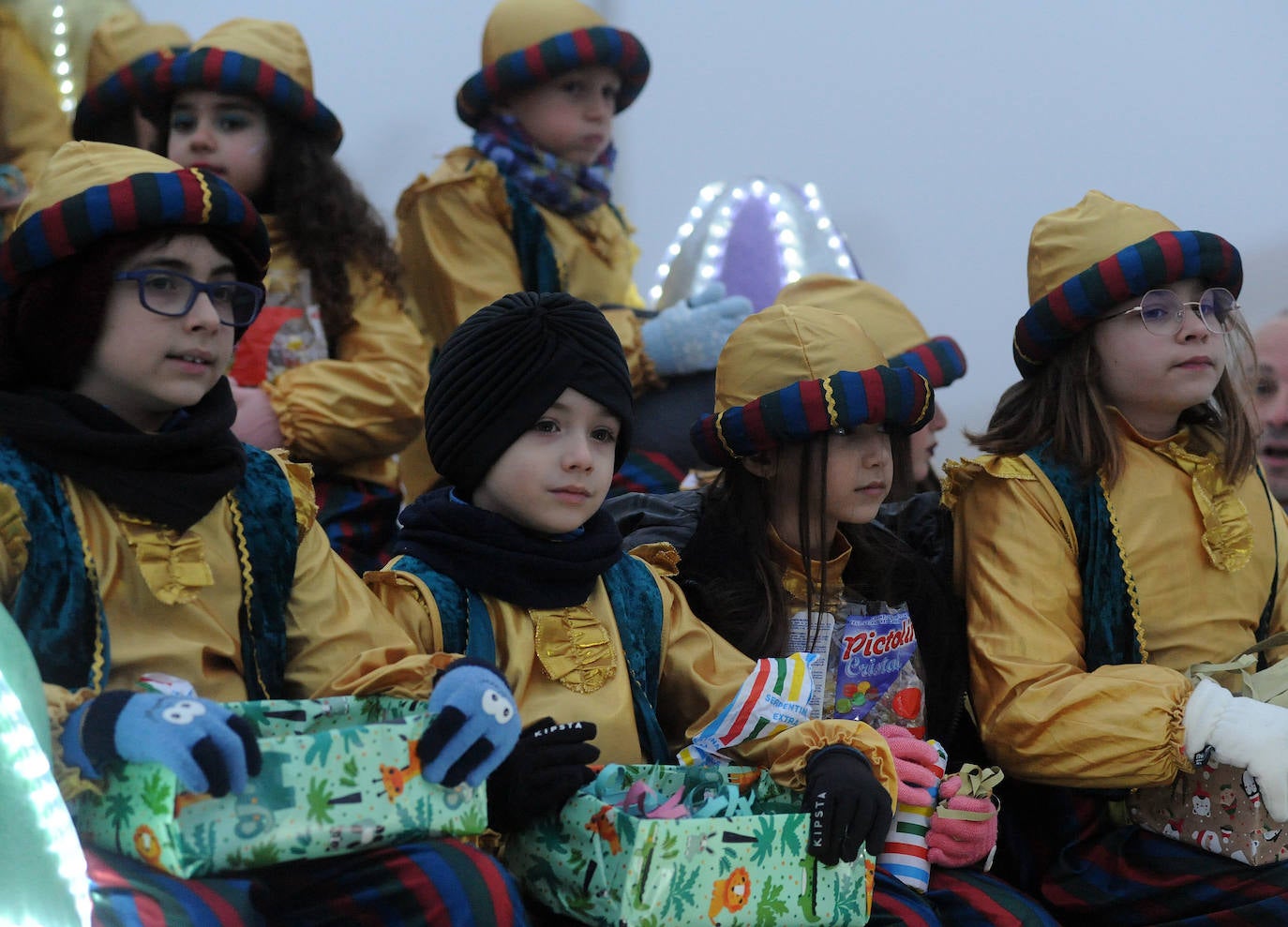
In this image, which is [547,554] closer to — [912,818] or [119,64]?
[912,818]

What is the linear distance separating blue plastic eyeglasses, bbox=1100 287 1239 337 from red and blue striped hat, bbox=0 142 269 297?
57.7 inches

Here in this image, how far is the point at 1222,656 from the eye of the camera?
258 cm

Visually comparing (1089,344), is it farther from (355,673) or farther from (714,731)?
(355,673)

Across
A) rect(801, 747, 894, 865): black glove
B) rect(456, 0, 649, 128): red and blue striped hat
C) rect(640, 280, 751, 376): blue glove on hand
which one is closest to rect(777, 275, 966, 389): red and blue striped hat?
rect(640, 280, 751, 376): blue glove on hand

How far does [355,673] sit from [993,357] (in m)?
3.36

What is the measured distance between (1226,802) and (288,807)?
142cm

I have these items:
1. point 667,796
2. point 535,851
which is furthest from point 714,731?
point 535,851

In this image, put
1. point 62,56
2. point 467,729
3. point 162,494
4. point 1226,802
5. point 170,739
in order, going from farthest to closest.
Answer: point 62,56 < point 1226,802 < point 162,494 < point 467,729 < point 170,739

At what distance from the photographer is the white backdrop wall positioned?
4.62m

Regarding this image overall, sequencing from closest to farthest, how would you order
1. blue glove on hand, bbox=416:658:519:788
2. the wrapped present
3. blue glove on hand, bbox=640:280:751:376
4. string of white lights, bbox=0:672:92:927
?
string of white lights, bbox=0:672:92:927 → blue glove on hand, bbox=416:658:519:788 → the wrapped present → blue glove on hand, bbox=640:280:751:376

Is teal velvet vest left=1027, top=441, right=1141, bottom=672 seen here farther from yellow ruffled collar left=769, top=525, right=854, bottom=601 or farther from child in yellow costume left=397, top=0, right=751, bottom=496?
child in yellow costume left=397, top=0, right=751, bottom=496

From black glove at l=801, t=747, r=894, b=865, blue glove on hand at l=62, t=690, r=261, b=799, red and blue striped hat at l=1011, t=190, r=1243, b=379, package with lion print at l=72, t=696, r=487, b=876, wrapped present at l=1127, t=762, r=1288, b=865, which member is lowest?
wrapped present at l=1127, t=762, r=1288, b=865

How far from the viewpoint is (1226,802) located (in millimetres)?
2303

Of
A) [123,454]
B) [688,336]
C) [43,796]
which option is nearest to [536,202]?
[688,336]
